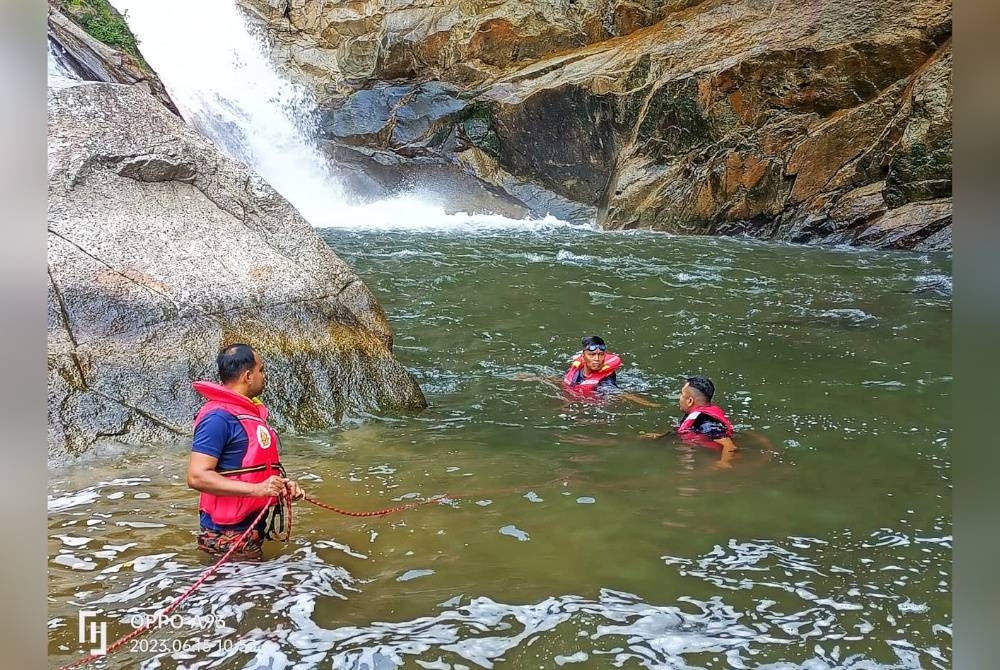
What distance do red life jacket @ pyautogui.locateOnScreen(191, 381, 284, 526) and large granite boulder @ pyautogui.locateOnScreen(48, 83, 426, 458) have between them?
189 centimetres

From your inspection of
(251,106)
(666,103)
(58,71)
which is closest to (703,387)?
(58,71)

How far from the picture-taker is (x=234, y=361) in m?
4.07

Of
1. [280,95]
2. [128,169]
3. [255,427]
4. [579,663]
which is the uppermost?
[280,95]

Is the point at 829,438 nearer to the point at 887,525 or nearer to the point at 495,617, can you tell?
the point at 887,525

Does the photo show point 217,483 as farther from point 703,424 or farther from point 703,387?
point 703,387

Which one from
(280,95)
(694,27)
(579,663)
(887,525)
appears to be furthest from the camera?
(280,95)

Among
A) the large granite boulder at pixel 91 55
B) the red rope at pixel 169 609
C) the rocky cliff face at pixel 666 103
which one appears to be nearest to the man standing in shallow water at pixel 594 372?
the red rope at pixel 169 609

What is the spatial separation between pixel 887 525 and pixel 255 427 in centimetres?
350

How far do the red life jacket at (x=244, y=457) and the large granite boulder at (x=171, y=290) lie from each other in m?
1.89

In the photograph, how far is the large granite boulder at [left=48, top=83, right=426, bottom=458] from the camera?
5.62 metres

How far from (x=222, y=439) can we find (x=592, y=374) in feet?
14.6

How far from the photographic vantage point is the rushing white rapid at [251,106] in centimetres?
2241

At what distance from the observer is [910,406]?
692 cm

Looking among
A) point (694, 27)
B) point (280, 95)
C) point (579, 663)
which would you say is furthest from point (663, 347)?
point (280, 95)
